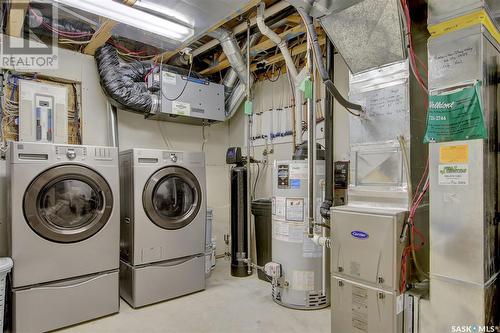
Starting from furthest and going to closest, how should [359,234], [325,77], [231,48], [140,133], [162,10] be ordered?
[140,133] → [231,48] → [162,10] → [325,77] → [359,234]

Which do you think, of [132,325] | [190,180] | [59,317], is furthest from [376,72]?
[59,317]

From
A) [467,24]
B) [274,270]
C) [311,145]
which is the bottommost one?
[274,270]

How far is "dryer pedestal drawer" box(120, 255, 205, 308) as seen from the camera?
264cm

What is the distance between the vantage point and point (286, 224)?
2668 mm

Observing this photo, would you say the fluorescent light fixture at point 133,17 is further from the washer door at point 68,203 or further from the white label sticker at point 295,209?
the white label sticker at point 295,209

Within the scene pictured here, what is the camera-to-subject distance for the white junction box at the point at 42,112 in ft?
9.16

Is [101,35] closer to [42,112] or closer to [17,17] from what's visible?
[17,17]

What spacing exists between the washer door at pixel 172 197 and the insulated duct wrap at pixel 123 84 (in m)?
0.83

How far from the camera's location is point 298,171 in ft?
8.62

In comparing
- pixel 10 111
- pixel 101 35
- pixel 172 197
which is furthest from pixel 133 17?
pixel 172 197

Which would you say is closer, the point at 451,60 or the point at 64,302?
the point at 451,60

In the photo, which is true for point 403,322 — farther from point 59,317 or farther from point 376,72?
point 59,317

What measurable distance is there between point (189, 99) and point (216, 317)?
2314mm

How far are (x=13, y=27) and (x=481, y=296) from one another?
149 inches
